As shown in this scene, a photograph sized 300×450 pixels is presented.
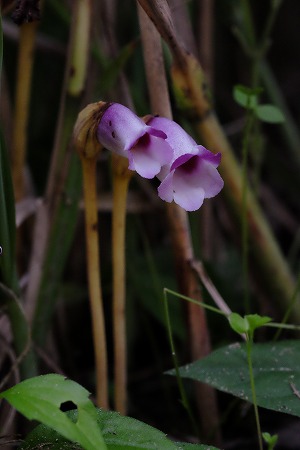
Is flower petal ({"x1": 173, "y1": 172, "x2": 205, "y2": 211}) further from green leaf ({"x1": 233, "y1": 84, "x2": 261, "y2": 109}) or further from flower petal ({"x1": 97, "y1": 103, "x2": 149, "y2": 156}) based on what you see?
green leaf ({"x1": 233, "y1": 84, "x2": 261, "y2": 109})

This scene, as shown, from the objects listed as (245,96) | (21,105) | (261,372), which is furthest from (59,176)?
(261,372)

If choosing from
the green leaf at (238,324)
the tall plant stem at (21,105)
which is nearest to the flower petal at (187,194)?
the green leaf at (238,324)

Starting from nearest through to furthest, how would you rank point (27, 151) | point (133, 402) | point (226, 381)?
point (226, 381), point (133, 402), point (27, 151)

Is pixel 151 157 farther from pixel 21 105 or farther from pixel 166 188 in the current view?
pixel 21 105

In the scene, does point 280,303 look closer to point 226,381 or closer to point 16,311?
point 226,381

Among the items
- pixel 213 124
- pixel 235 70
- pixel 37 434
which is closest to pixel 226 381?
pixel 37 434

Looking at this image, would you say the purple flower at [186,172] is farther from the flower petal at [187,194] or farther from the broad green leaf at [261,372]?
the broad green leaf at [261,372]
